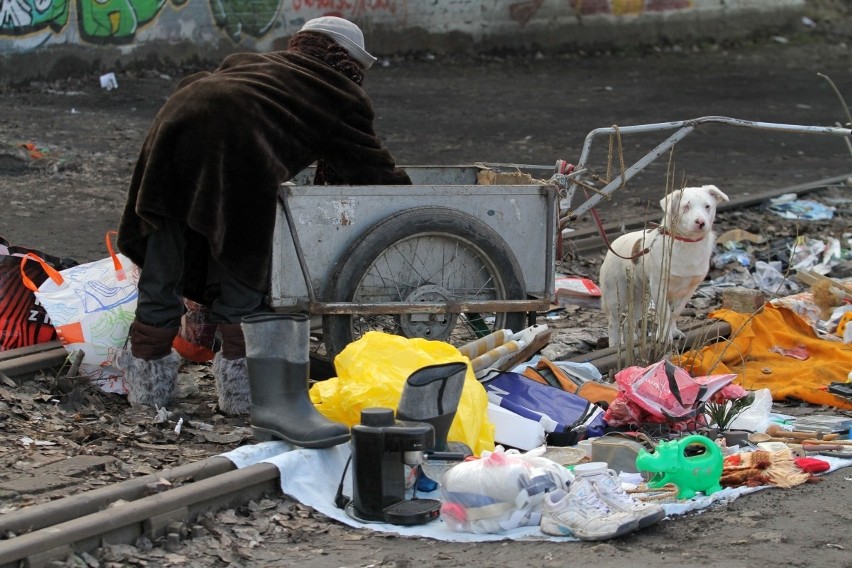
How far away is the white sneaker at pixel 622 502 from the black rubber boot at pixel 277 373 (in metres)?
1.12

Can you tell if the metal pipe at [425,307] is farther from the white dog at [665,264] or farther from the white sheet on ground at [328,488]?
the white sheet on ground at [328,488]

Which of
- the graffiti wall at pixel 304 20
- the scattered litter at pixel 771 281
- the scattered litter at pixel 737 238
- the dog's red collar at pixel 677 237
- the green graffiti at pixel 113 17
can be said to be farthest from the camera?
the green graffiti at pixel 113 17

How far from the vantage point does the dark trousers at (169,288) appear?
5.90 metres

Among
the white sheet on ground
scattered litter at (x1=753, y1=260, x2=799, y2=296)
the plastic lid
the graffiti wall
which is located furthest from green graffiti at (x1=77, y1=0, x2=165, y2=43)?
the plastic lid

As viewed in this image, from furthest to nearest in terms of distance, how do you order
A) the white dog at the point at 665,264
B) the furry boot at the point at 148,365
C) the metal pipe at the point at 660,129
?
the white dog at the point at 665,264 → the metal pipe at the point at 660,129 → the furry boot at the point at 148,365

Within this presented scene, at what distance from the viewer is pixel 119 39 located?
16.6 meters

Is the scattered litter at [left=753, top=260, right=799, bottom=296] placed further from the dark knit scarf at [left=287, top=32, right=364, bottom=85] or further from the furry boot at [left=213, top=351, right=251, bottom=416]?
the furry boot at [left=213, top=351, right=251, bottom=416]

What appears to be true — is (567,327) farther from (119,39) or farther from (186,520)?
(119,39)

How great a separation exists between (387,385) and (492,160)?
8.46m

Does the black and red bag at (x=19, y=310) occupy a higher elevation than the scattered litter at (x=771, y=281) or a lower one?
A: higher

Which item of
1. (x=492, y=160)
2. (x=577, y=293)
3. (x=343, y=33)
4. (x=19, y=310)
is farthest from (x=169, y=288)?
(x=492, y=160)

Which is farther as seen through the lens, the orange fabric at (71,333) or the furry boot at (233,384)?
the orange fabric at (71,333)

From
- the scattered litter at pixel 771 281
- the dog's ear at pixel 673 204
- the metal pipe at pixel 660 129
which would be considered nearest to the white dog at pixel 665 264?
the dog's ear at pixel 673 204

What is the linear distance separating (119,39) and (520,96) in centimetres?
568
